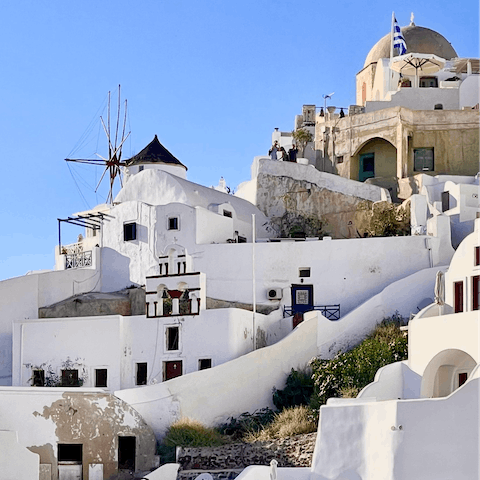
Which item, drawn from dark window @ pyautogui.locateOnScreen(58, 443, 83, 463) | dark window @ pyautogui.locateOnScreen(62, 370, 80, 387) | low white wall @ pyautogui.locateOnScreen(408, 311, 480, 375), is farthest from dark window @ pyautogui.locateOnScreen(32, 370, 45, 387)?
low white wall @ pyautogui.locateOnScreen(408, 311, 480, 375)

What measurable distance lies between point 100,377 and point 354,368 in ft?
29.3

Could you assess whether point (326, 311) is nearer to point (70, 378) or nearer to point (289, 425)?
point (289, 425)

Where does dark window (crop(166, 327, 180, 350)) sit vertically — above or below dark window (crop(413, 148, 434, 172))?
below

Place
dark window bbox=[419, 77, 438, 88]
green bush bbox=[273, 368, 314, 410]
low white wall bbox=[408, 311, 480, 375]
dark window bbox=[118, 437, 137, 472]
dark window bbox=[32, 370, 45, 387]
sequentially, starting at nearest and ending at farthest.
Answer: low white wall bbox=[408, 311, 480, 375], dark window bbox=[118, 437, 137, 472], green bush bbox=[273, 368, 314, 410], dark window bbox=[32, 370, 45, 387], dark window bbox=[419, 77, 438, 88]

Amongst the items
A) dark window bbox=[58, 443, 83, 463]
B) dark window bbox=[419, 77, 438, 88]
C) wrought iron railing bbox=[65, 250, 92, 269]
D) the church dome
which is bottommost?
dark window bbox=[58, 443, 83, 463]

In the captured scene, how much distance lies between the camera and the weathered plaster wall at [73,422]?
102ft

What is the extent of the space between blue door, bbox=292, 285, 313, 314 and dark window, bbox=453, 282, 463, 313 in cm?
916

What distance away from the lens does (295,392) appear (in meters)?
32.2

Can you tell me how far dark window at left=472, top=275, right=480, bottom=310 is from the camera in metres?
27.7

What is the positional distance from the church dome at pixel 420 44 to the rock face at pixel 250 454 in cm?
2986

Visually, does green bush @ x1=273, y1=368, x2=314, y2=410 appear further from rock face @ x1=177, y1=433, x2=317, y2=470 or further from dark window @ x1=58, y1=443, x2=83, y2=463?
dark window @ x1=58, y1=443, x2=83, y2=463

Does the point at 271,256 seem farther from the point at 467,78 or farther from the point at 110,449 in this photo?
the point at 467,78

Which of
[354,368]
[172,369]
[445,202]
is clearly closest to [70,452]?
[172,369]

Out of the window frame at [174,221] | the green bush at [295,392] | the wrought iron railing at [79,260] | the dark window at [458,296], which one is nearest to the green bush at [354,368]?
the green bush at [295,392]
